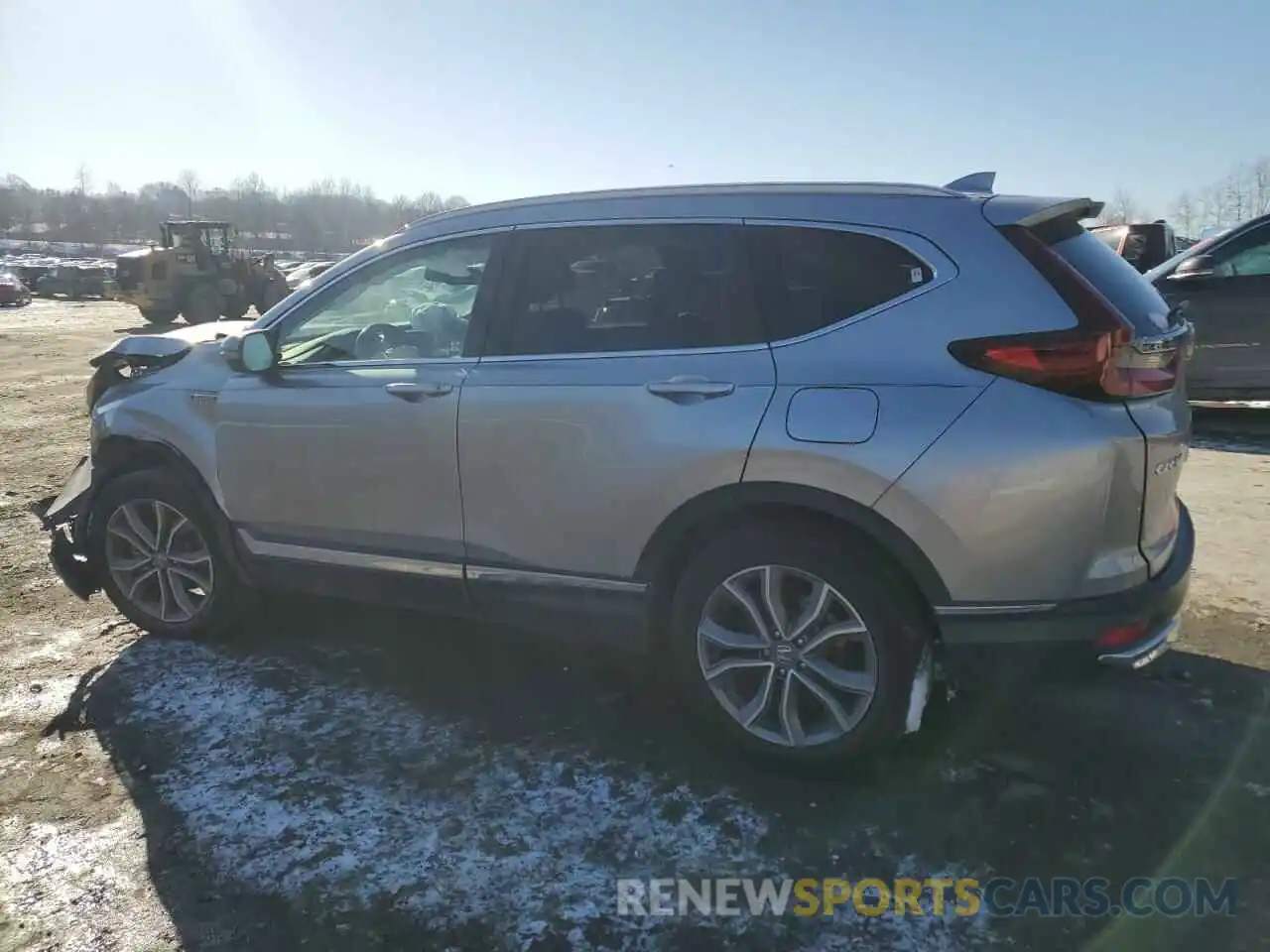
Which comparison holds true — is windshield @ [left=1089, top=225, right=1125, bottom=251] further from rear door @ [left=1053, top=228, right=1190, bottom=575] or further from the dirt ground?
rear door @ [left=1053, top=228, right=1190, bottom=575]

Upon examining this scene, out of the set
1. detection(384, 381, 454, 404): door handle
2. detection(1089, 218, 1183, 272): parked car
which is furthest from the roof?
detection(1089, 218, 1183, 272): parked car

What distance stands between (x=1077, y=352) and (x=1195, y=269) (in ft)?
22.1

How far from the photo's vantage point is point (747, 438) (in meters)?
3.00

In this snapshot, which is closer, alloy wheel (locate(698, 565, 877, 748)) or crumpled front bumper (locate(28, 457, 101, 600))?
alloy wheel (locate(698, 565, 877, 748))

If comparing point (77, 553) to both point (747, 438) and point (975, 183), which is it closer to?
point (747, 438)

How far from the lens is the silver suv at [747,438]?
9.05ft

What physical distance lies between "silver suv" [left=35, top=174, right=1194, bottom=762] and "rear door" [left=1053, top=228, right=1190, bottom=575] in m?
0.02

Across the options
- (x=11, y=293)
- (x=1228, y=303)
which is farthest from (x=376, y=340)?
(x=11, y=293)

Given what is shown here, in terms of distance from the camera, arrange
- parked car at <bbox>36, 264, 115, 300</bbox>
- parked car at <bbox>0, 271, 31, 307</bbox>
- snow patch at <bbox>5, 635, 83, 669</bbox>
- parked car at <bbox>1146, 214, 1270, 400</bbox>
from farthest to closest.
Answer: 1. parked car at <bbox>36, 264, 115, 300</bbox>
2. parked car at <bbox>0, 271, 31, 307</bbox>
3. parked car at <bbox>1146, 214, 1270, 400</bbox>
4. snow patch at <bbox>5, 635, 83, 669</bbox>

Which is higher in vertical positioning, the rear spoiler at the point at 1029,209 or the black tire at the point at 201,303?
the rear spoiler at the point at 1029,209

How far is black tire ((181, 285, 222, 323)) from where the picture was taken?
2511 cm

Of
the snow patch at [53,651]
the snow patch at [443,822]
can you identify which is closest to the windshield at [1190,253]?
the snow patch at [443,822]

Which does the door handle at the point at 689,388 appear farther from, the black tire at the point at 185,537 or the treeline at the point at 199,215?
the treeline at the point at 199,215

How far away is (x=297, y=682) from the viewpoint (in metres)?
4.00
